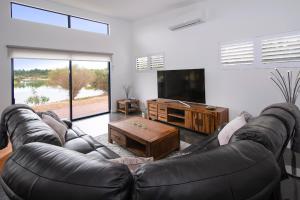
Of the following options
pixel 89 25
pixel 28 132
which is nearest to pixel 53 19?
pixel 89 25

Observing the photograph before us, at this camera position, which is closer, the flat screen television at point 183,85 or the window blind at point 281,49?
the window blind at point 281,49

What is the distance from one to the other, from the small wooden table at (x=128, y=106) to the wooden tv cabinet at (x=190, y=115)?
94 cm

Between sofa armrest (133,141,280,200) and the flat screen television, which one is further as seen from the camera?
the flat screen television

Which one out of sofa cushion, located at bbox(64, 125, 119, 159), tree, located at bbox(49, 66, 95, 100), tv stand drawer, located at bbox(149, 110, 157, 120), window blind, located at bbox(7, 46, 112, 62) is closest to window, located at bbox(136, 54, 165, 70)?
window blind, located at bbox(7, 46, 112, 62)

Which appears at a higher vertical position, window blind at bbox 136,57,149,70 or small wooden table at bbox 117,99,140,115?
window blind at bbox 136,57,149,70

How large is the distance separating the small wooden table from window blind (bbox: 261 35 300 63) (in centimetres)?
380

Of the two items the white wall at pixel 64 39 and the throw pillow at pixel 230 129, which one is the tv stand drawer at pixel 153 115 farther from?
the throw pillow at pixel 230 129

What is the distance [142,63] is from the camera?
19.5 feet

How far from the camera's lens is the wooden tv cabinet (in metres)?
3.55

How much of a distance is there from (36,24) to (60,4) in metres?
0.80

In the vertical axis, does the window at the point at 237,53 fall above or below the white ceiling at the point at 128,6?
below

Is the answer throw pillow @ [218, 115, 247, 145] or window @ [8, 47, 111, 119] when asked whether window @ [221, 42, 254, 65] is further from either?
window @ [8, 47, 111, 119]

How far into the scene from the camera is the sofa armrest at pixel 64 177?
24.5 inches

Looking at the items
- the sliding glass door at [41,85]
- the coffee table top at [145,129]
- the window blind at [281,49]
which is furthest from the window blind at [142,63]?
the window blind at [281,49]
